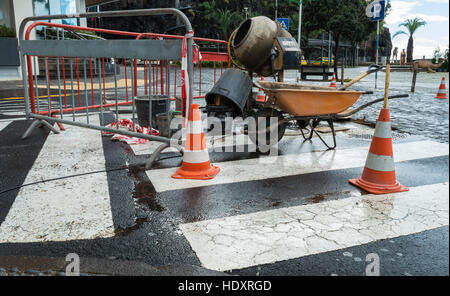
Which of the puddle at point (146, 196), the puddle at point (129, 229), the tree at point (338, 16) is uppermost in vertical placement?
the tree at point (338, 16)

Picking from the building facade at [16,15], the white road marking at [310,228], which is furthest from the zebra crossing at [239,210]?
the building facade at [16,15]

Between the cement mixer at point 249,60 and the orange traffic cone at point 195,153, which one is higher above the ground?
the cement mixer at point 249,60

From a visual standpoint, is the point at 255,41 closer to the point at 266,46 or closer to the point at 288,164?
the point at 266,46

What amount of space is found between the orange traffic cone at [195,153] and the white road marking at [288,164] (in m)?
0.10

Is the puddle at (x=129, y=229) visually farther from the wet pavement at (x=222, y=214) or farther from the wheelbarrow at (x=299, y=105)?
the wheelbarrow at (x=299, y=105)

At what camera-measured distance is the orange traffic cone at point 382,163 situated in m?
3.72

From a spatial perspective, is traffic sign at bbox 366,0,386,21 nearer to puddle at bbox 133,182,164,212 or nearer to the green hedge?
puddle at bbox 133,182,164,212

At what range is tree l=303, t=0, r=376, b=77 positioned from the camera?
26.0 metres

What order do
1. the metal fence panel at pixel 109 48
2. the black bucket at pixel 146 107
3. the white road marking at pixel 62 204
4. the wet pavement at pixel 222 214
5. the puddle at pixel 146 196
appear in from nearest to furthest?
the wet pavement at pixel 222 214
the white road marking at pixel 62 204
the puddle at pixel 146 196
the metal fence panel at pixel 109 48
the black bucket at pixel 146 107

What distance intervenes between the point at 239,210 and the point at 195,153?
1.07m

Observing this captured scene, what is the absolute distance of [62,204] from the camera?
330 cm

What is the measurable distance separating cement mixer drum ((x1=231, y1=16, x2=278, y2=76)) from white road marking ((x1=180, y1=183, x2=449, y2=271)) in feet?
10.5
